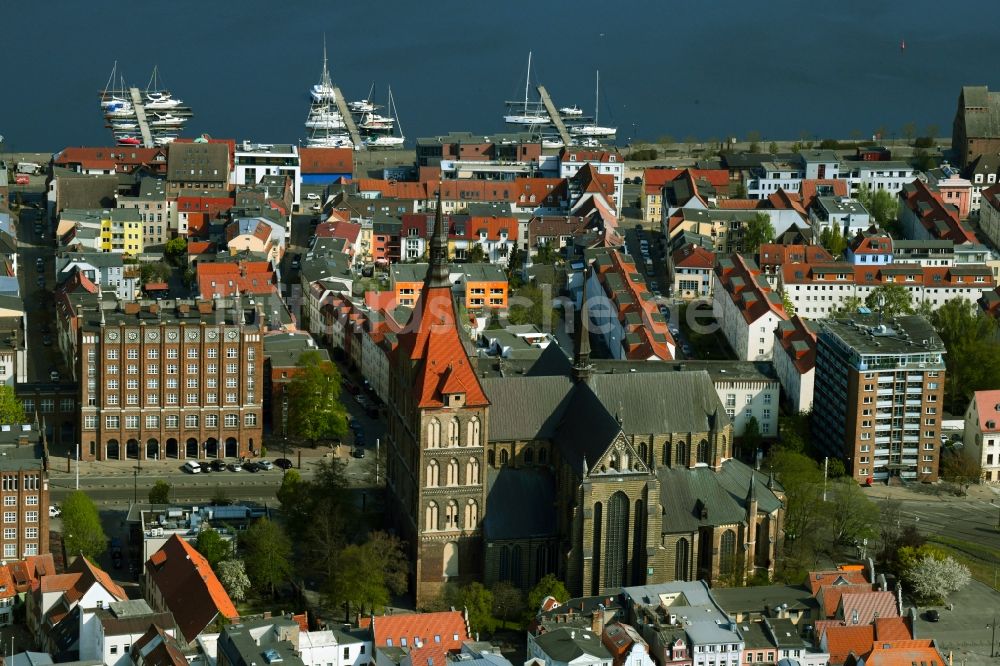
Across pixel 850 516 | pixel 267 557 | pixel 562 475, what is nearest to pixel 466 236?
pixel 850 516

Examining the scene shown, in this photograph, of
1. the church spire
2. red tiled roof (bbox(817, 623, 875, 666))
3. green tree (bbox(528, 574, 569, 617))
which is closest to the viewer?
red tiled roof (bbox(817, 623, 875, 666))

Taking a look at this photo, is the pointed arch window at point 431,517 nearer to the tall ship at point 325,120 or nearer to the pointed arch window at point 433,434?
the pointed arch window at point 433,434

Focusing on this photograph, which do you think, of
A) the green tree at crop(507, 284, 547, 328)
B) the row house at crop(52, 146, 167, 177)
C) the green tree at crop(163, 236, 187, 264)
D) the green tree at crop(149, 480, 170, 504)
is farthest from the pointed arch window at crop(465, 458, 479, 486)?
the row house at crop(52, 146, 167, 177)

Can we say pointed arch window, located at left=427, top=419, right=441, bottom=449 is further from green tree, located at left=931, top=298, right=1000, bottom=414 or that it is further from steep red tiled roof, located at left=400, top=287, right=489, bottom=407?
green tree, located at left=931, top=298, right=1000, bottom=414

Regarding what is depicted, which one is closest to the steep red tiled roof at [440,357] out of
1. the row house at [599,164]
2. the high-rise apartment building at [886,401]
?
the high-rise apartment building at [886,401]

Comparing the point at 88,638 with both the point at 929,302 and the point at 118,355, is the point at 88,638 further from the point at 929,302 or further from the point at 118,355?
the point at 929,302

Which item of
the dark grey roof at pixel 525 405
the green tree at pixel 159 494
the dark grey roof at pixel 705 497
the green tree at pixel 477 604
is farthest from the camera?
the green tree at pixel 159 494
